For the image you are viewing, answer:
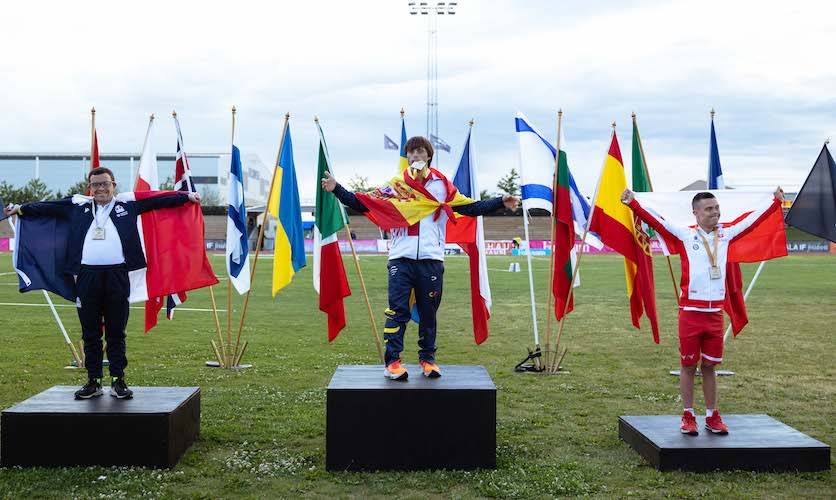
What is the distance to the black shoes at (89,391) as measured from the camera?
658cm

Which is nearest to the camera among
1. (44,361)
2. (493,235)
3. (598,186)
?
(598,186)

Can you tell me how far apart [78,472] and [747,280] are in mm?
27320

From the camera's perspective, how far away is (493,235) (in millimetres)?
68750

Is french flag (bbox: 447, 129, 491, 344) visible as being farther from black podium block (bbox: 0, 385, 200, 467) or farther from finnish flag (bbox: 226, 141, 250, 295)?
black podium block (bbox: 0, 385, 200, 467)

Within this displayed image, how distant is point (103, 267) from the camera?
21.5ft

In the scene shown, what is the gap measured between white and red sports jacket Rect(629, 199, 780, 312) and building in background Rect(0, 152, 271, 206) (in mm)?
86075

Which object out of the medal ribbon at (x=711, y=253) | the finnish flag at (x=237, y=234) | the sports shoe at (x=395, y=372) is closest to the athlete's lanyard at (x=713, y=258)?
the medal ribbon at (x=711, y=253)

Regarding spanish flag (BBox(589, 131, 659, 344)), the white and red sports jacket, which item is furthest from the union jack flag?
the white and red sports jacket

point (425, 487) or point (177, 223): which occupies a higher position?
point (177, 223)

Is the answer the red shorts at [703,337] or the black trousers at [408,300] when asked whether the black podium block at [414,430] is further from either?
the red shorts at [703,337]

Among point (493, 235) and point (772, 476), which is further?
point (493, 235)

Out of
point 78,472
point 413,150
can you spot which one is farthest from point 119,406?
point 413,150

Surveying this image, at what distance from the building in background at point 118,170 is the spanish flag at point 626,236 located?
83415 millimetres

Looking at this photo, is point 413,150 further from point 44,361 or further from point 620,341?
point 620,341
